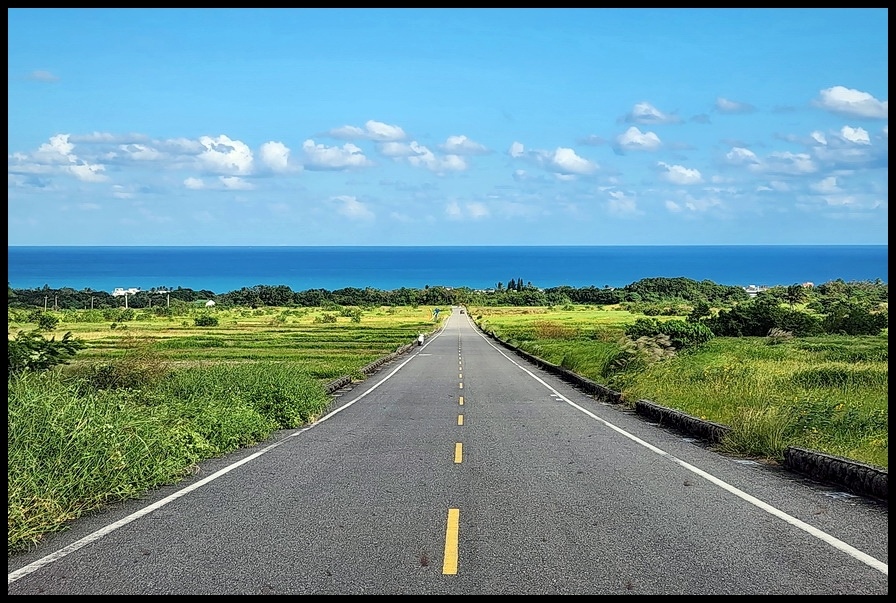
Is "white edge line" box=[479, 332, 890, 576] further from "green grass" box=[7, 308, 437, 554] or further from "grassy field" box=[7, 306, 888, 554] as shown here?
"green grass" box=[7, 308, 437, 554]

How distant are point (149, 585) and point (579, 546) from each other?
349 centimetres

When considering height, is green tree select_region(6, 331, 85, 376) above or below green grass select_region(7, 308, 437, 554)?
above

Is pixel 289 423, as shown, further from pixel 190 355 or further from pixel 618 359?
pixel 190 355

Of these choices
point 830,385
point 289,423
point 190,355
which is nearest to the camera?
point 289,423

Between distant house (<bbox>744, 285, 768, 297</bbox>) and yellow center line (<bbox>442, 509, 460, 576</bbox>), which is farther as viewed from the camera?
distant house (<bbox>744, 285, 768, 297</bbox>)

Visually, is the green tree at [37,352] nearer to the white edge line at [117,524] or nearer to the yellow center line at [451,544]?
the white edge line at [117,524]

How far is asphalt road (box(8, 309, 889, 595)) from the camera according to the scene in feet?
20.3

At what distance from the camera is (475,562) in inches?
262

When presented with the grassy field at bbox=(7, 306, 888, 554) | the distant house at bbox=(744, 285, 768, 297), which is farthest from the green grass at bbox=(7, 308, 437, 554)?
the distant house at bbox=(744, 285, 768, 297)

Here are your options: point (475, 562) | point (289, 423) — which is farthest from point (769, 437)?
point (289, 423)

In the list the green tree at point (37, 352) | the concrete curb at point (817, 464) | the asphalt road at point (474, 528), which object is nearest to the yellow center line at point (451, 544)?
the asphalt road at point (474, 528)

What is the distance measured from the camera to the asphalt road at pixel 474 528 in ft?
20.3

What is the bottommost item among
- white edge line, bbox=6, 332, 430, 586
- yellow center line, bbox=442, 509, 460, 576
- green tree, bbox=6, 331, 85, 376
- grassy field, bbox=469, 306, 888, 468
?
white edge line, bbox=6, 332, 430, 586

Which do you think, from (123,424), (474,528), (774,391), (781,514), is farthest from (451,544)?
(774,391)
